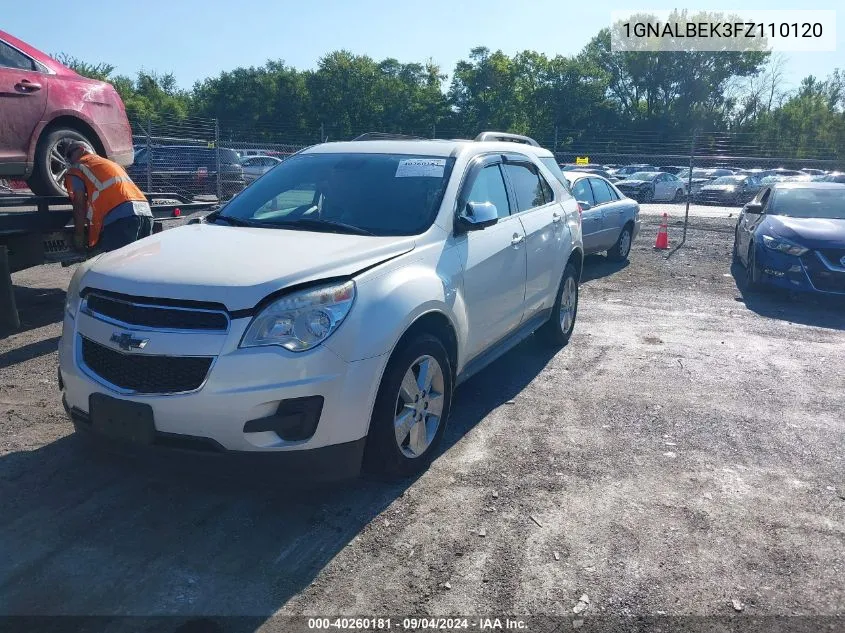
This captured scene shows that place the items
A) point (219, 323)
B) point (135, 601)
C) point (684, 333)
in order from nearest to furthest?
point (135, 601) < point (219, 323) < point (684, 333)

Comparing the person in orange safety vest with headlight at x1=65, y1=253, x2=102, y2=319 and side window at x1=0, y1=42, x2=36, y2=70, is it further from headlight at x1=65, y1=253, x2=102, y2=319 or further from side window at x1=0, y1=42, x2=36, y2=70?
headlight at x1=65, y1=253, x2=102, y2=319

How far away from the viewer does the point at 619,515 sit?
3.67 metres

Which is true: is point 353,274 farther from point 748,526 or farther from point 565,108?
point 565,108

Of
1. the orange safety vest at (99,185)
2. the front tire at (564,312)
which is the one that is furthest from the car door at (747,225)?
the orange safety vest at (99,185)

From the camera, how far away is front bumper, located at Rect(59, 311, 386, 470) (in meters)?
3.21

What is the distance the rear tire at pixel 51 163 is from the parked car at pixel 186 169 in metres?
9.04

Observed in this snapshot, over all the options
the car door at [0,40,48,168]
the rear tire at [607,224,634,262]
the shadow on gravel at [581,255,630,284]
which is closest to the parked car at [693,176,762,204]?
the rear tire at [607,224,634,262]

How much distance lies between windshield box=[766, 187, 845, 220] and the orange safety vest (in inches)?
326

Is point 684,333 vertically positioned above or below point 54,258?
below

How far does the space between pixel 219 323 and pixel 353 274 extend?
2.23 feet

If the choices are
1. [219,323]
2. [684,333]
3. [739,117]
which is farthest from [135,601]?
[739,117]

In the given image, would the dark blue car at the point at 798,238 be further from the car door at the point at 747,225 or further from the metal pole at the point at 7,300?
the metal pole at the point at 7,300

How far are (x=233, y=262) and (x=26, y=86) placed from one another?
15.1 feet

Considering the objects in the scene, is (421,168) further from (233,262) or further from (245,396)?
(245,396)
